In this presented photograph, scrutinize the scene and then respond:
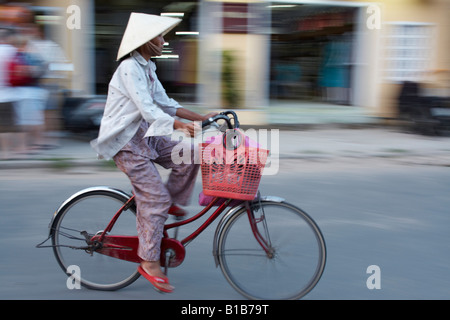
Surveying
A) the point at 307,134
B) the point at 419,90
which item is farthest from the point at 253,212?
the point at 419,90

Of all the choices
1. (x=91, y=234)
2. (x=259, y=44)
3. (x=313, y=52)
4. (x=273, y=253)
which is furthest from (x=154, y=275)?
(x=313, y=52)

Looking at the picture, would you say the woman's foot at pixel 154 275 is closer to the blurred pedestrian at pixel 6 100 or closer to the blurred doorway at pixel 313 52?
the blurred pedestrian at pixel 6 100

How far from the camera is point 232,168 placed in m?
3.05

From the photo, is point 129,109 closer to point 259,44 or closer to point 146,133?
point 146,133

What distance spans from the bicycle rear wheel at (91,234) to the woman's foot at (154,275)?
183 millimetres

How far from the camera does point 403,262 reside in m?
4.03

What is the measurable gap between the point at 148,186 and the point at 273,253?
0.90m

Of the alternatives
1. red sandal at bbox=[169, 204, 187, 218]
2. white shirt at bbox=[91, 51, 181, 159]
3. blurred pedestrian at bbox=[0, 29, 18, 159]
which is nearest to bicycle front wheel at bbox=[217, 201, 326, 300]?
red sandal at bbox=[169, 204, 187, 218]

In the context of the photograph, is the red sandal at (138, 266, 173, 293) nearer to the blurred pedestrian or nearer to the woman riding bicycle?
the woman riding bicycle

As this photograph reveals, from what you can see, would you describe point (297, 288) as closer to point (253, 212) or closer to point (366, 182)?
point (253, 212)

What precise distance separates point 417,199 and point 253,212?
315 centimetres

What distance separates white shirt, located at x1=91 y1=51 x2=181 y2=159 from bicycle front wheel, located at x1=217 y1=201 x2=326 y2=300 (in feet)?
2.57
